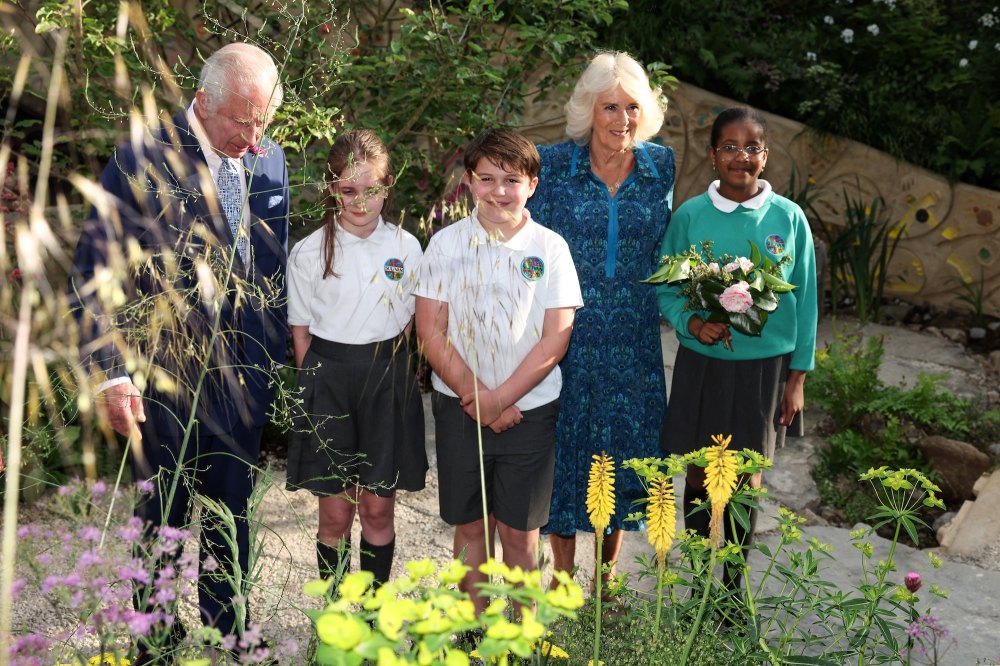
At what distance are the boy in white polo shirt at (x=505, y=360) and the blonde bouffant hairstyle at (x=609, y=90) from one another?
377 millimetres

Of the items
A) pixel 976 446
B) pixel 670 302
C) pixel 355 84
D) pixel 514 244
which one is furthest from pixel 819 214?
pixel 514 244

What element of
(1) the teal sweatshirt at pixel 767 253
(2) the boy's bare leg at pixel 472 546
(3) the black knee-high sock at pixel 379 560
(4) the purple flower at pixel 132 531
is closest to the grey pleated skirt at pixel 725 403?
(1) the teal sweatshirt at pixel 767 253

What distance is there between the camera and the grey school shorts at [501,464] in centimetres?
303

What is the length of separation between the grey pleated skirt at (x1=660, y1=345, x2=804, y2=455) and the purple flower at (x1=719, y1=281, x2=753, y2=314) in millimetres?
365

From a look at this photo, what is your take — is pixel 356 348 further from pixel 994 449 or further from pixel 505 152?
pixel 994 449

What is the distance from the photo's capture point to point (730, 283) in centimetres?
305

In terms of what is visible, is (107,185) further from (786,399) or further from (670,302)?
(786,399)

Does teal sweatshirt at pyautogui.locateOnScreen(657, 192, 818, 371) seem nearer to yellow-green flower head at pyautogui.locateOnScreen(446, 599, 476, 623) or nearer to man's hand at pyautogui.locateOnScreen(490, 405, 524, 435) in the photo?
man's hand at pyautogui.locateOnScreen(490, 405, 524, 435)

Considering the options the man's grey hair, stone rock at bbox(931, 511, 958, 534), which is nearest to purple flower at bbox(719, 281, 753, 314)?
the man's grey hair

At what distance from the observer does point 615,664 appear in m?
2.00

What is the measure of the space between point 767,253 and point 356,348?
1404 millimetres

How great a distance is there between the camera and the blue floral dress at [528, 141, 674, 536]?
3.26m

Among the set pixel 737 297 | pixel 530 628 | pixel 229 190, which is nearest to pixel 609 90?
pixel 737 297

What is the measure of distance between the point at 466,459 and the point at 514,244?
70 cm
